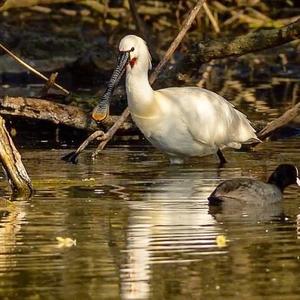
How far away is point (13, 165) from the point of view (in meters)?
10.3

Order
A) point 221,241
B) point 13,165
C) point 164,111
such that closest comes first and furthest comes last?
→ 1. point 221,241
2. point 13,165
3. point 164,111

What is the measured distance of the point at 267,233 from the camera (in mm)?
8695

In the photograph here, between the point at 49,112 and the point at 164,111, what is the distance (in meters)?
1.56

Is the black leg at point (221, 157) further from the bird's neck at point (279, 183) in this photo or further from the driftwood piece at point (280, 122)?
the bird's neck at point (279, 183)

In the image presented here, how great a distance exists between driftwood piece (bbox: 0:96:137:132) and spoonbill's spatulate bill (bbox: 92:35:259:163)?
948mm

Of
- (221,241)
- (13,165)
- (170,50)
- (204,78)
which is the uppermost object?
(204,78)

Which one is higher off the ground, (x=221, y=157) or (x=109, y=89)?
(x=109, y=89)

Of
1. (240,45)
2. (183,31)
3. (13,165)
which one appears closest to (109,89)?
(183,31)

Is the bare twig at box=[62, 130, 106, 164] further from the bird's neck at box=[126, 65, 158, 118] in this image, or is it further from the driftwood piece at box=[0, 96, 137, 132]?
the driftwood piece at box=[0, 96, 137, 132]

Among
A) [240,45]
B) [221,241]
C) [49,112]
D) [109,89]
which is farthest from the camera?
[49,112]

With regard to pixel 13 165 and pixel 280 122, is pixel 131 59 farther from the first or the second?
pixel 13 165

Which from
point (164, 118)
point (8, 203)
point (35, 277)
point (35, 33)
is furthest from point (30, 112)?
point (35, 33)

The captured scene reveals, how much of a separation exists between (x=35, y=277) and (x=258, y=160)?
553 cm

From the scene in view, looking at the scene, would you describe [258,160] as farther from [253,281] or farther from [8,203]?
[253,281]
